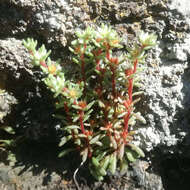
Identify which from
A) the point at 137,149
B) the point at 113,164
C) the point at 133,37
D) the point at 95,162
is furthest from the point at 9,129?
the point at 133,37

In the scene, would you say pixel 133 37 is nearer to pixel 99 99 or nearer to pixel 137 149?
pixel 99 99

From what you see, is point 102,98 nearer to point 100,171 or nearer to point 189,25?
point 100,171

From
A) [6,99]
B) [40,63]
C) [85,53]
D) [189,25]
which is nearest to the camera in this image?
[40,63]

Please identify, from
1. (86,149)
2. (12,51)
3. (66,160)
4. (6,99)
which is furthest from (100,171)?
(12,51)

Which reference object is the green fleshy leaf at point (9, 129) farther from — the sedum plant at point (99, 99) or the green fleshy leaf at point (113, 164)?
the green fleshy leaf at point (113, 164)

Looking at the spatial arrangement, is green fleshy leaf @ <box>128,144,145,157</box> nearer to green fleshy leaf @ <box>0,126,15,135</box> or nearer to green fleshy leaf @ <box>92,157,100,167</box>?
green fleshy leaf @ <box>92,157,100,167</box>

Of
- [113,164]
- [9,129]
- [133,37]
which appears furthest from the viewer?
[9,129]
